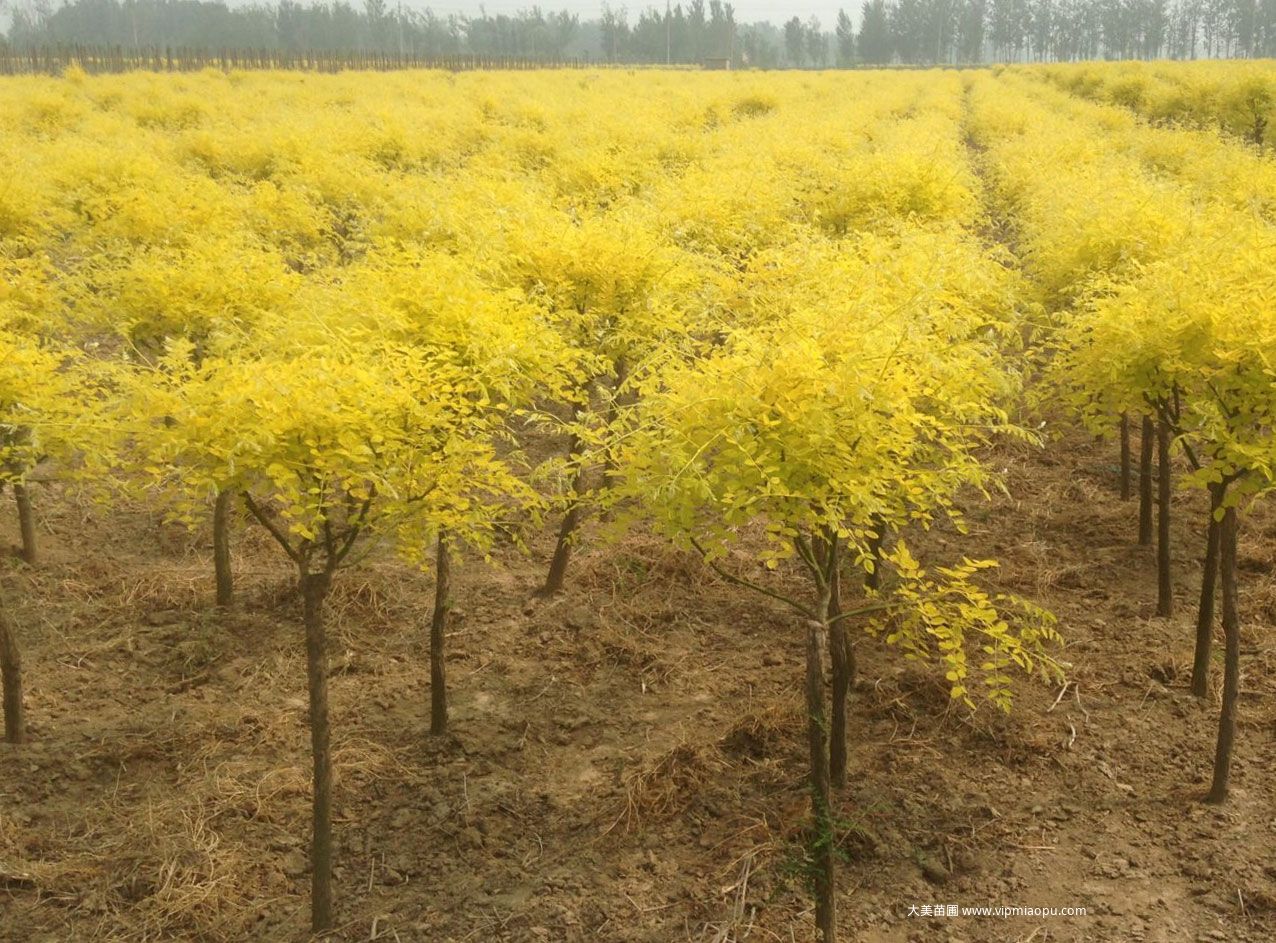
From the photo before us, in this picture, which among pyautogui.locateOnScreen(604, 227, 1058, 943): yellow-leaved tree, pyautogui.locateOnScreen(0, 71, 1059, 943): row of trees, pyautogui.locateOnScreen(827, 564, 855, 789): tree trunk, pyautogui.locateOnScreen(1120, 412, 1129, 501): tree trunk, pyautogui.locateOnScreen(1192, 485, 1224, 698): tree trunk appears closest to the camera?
pyautogui.locateOnScreen(604, 227, 1058, 943): yellow-leaved tree

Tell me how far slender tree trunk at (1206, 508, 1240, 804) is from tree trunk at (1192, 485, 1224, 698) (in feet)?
1.88

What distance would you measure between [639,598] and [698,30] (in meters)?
Answer: 115

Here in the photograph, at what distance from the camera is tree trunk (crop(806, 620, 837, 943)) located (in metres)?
4.56

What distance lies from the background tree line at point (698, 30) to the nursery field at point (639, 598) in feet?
330

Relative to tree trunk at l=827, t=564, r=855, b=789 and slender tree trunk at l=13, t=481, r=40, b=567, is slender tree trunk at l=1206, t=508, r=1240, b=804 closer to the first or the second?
tree trunk at l=827, t=564, r=855, b=789

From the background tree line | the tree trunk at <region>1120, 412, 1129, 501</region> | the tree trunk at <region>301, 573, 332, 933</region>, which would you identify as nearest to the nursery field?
the tree trunk at <region>301, 573, 332, 933</region>

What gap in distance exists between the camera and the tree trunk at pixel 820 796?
15.0 feet

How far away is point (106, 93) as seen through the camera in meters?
35.9

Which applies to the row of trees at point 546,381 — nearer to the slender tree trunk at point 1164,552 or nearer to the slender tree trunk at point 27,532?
the slender tree trunk at point 27,532

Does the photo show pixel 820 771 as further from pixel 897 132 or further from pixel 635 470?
pixel 897 132

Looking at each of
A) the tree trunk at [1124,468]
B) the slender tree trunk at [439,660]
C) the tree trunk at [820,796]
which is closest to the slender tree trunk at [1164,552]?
the tree trunk at [1124,468]

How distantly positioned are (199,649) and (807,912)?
521 cm

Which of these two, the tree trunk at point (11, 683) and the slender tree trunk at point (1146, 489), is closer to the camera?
the tree trunk at point (11, 683)

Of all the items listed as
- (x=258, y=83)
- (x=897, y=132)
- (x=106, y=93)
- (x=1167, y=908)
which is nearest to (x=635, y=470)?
(x=1167, y=908)
